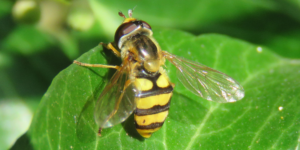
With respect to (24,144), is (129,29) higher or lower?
higher

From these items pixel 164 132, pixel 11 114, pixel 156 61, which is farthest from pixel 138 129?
pixel 11 114

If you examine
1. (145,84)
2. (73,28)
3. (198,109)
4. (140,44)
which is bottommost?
(198,109)

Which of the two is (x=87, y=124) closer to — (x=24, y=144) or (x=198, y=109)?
(x=24, y=144)

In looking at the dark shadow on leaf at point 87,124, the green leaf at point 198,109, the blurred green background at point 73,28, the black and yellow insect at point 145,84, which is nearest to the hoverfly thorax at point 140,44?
the black and yellow insect at point 145,84

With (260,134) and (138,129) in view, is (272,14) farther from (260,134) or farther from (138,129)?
(138,129)

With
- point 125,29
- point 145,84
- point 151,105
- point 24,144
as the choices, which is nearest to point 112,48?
point 125,29

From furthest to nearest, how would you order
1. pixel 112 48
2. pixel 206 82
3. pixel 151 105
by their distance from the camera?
1. pixel 206 82
2. pixel 112 48
3. pixel 151 105
